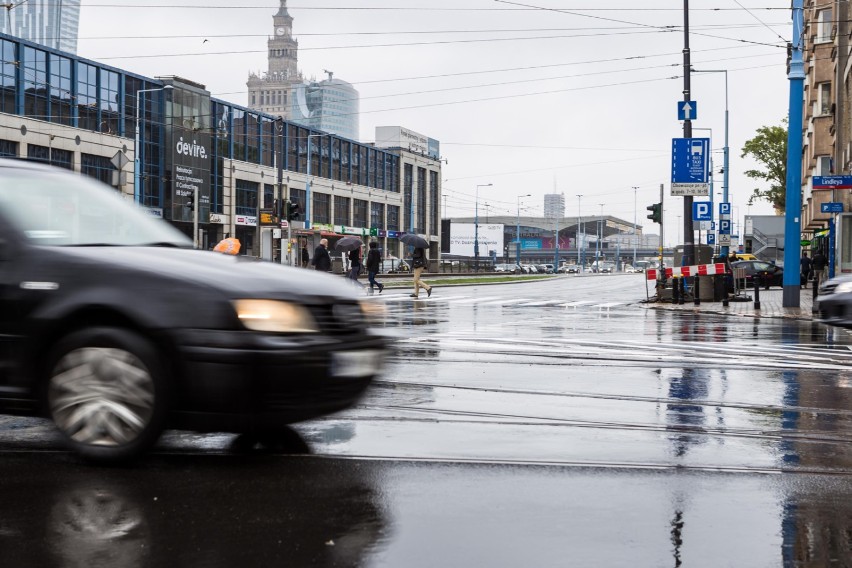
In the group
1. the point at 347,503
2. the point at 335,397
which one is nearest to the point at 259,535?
the point at 347,503

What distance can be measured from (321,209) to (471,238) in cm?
4905

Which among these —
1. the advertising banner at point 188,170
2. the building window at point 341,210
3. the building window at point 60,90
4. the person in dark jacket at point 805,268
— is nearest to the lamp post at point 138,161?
the advertising banner at point 188,170

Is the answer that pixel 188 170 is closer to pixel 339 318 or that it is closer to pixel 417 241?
pixel 417 241

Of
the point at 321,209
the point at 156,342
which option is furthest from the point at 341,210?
the point at 156,342

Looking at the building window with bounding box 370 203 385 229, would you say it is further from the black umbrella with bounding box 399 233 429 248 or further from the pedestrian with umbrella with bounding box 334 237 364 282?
the black umbrella with bounding box 399 233 429 248

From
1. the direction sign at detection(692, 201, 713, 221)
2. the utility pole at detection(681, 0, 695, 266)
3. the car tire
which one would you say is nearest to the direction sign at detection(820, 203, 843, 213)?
the direction sign at detection(692, 201, 713, 221)

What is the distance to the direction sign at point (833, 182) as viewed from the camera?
84.7 ft

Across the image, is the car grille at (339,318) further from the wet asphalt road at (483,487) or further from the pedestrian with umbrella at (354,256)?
the pedestrian with umbrella at (354,256)

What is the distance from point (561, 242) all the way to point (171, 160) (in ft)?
446

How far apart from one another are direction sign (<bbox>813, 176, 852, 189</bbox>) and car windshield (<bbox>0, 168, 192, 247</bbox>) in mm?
23444

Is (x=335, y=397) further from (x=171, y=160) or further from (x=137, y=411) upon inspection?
(x=171, y=160)

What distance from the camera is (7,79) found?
169 feet

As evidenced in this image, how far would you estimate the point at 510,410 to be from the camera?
24.2 ft

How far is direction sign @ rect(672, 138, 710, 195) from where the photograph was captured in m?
27.9
